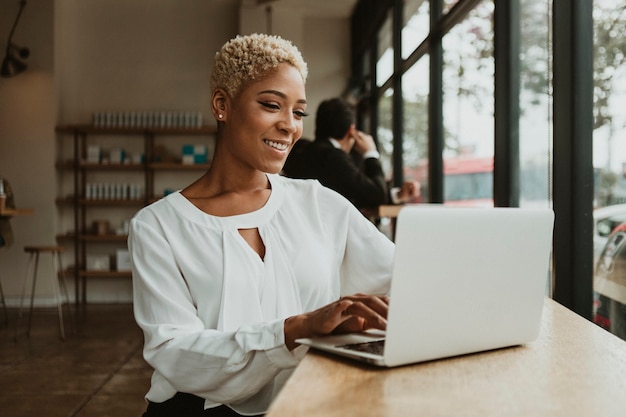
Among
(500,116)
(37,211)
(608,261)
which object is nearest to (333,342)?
(608,261)

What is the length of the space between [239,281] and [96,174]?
7.82 m

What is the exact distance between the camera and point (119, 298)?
880 cm

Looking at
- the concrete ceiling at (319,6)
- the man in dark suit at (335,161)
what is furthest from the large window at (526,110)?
the concrete ceiling at (319,6)

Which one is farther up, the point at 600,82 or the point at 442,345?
the point at 600,82

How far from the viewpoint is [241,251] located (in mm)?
1387

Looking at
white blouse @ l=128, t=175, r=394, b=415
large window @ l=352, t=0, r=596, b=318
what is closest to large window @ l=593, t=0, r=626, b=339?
large window @ l=352, t=0, r=596, b=318

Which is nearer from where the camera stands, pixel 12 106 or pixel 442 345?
pixel 442 345

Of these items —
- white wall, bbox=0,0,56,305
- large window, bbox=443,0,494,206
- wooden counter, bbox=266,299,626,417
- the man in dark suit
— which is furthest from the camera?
white wall, bbox=0,0,56,305

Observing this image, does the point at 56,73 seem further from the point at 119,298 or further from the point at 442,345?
the point at 442,345

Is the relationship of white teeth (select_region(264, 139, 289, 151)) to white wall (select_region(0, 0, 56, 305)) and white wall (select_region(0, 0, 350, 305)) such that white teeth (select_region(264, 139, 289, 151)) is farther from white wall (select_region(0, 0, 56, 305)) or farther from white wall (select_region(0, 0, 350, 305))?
white wall (select_region(0, 0, 56, 305))

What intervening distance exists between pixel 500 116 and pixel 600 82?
0.90 m

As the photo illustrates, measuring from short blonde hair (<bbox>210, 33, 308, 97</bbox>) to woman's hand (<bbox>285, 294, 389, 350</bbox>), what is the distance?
1.74ft

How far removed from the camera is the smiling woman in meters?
1.21

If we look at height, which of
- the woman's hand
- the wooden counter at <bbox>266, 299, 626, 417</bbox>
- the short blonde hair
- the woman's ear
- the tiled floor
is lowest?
the tiled floor
